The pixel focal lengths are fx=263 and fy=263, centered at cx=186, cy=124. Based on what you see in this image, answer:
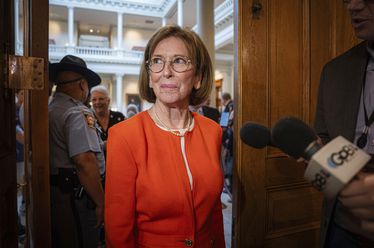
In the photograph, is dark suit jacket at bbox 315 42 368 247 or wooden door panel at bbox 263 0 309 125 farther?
wooden door panel at bbox 263 0 309 125

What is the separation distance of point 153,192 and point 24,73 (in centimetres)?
69

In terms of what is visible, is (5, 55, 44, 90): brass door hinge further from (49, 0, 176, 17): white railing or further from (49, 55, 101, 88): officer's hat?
(49, 0, 176, 17): white railing

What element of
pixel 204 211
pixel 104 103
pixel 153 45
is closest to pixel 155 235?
pixel 204 211

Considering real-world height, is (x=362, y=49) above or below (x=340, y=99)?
above

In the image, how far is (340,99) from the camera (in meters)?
1.24

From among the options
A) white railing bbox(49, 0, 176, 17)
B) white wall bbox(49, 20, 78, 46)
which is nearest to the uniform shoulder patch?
white railing bbox(49, 0, 176, 17)

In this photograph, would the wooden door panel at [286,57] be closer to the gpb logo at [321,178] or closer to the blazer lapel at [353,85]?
the blazer lapel at [353,85]

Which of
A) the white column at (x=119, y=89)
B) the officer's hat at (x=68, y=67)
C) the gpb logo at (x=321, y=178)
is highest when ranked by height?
the white column at (x=119, y=89)

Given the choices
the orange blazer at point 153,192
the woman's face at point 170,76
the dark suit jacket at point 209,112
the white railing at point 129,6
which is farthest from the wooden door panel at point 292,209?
the white railing at point 129,6

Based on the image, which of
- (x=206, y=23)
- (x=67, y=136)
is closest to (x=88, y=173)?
(x=67, y=136)

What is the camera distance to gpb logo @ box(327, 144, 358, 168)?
49 cm

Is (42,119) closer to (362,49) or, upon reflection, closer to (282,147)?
(282,147)

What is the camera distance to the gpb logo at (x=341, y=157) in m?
0.49

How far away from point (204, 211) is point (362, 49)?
1.07m
